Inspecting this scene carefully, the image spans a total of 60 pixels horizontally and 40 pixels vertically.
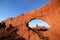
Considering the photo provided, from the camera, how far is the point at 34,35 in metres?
36.1

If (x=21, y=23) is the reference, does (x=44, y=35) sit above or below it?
below

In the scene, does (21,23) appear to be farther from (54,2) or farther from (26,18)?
(54,2)

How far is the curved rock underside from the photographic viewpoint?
119ft

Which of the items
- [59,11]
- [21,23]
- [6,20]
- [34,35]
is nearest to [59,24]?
[59,11]

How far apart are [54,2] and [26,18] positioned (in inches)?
307

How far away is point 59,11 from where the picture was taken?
38906 millimetres

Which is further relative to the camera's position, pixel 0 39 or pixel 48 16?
pixel 48 16

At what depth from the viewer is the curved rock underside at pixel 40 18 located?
36188mm

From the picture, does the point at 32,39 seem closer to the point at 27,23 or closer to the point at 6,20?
the point at 27,23

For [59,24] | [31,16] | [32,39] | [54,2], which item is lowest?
[32,39]

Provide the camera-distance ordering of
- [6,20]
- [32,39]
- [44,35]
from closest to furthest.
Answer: [32,39] < [44,35] < [6,20]

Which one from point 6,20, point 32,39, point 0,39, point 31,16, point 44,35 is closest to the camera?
point 0,39

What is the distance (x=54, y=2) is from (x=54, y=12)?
231cm

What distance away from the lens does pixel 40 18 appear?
4072 cm
